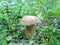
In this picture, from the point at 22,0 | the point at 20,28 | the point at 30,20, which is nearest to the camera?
the point at 30,20

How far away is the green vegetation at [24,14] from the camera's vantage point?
1.80 metres

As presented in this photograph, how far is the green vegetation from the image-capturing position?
180cm

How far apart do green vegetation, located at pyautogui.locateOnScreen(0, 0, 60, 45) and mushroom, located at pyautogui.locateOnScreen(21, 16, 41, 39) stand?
Result: 6cm

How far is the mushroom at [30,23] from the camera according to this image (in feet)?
5.63

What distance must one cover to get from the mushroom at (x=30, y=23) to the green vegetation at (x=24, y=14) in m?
0.06

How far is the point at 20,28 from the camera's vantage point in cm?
201

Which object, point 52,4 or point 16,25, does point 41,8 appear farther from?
point 16,25

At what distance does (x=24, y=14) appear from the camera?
2043 millimetres

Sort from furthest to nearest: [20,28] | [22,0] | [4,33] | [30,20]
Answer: [22,0]
[20,28]
[4,33]
[30,20]

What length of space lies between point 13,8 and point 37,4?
1.10ft

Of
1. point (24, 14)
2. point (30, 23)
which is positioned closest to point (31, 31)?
point (30, 23)

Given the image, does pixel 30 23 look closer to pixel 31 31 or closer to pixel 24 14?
pixel 31 31

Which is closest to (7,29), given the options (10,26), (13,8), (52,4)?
(10,26)

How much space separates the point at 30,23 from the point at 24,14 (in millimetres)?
349
